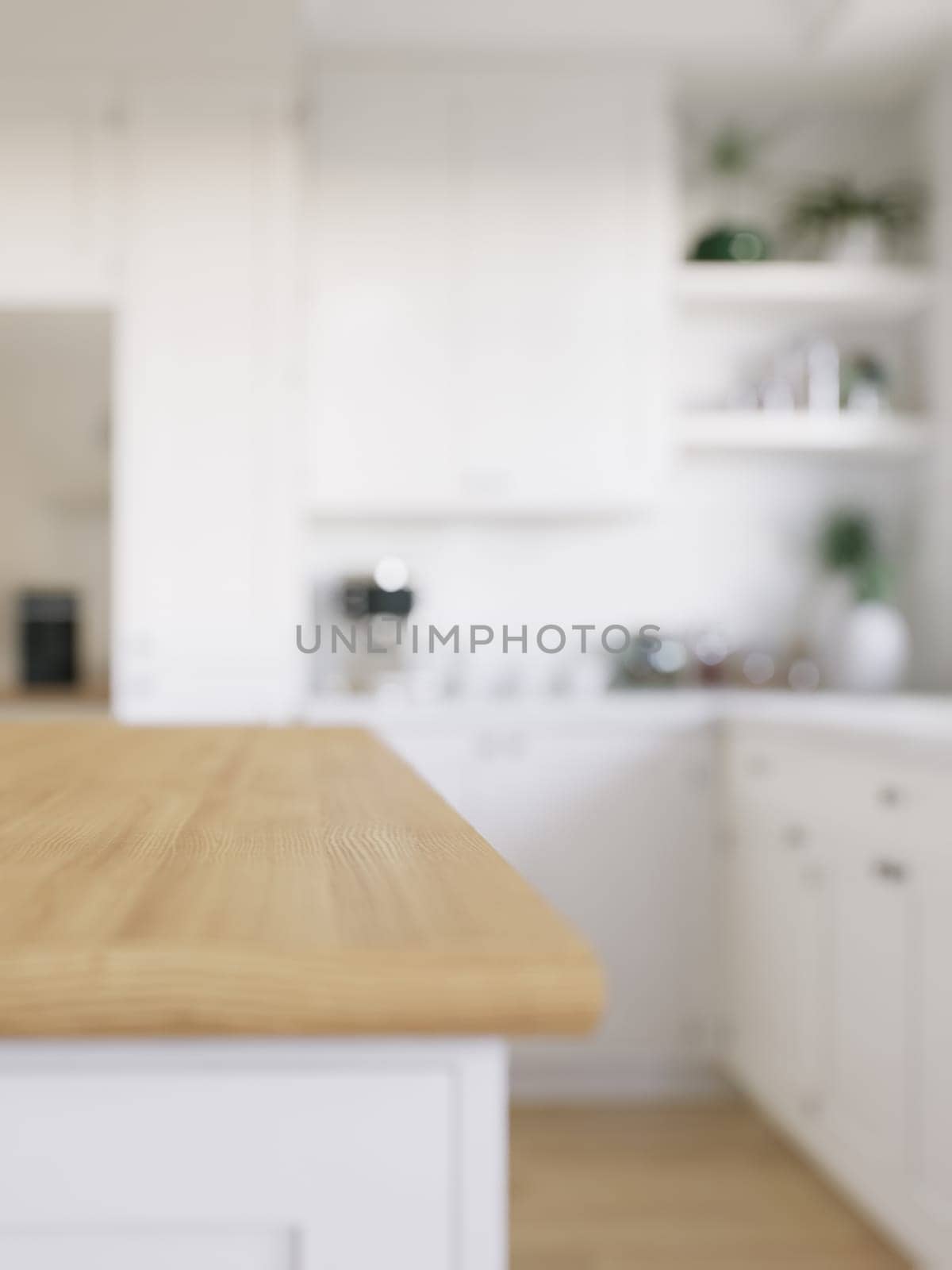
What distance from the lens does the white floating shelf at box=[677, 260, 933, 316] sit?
3316mm

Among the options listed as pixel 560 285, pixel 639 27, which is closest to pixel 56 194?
pixel 560 285

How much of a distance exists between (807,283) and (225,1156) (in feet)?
10.8

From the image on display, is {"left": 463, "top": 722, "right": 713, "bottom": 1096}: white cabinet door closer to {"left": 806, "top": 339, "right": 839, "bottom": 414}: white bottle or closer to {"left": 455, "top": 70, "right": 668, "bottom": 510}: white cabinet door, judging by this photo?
{"left": 455, "top": 70, "right": 668, "bottom": 510}: white cabinet door

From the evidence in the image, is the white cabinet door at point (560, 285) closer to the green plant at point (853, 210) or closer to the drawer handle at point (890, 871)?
the green plant at point (853, 210)

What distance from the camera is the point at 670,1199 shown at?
7.96 ft

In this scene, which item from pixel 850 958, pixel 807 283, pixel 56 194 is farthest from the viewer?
pixel 807 283

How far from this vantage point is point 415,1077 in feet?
1.31

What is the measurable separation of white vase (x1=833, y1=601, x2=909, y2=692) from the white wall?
6.11 ft

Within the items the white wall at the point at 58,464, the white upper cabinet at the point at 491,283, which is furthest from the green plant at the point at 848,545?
the white wall at the point at 58,464

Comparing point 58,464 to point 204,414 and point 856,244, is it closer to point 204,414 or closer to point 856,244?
point 204,414

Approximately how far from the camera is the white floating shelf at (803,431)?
3.33 m

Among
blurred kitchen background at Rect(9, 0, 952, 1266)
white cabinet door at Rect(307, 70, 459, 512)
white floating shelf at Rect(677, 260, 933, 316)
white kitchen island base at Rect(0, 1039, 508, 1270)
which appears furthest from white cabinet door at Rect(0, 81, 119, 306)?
white kitchen island base at Rect(0, 1039, 508, 1270)

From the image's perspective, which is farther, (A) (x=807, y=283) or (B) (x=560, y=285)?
(A) (x=807, y=283)

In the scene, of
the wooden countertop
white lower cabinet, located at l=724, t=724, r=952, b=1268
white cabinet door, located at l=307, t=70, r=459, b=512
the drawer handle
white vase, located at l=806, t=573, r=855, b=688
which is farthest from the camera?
white vase, located at l=806, t=573, r=855, b=688
